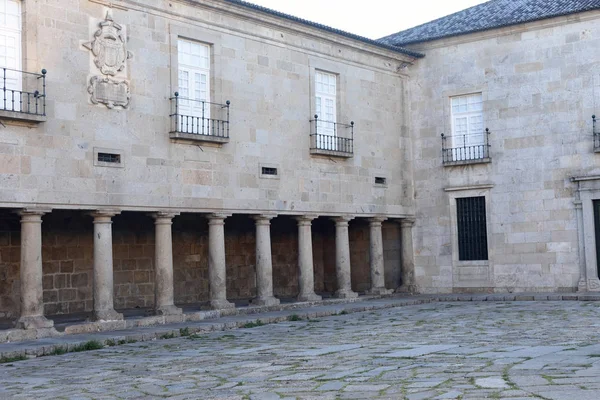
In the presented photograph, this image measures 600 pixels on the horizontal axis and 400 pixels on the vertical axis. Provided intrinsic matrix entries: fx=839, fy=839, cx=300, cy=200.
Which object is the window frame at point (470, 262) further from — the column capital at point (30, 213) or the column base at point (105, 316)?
the column capital at point (30, 213)

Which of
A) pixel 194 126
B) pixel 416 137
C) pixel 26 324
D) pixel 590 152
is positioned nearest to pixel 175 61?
pixel 194 126

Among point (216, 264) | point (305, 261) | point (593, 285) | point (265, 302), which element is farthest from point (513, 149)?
point (216, 264)

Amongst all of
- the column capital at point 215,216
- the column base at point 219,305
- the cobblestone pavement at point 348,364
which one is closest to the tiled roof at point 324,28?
the column capital at point 215,216

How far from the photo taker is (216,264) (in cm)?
1802

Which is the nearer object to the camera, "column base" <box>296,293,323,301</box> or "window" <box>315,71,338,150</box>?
"column base" <box>296,293,323,301</box>

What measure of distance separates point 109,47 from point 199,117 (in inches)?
97.6

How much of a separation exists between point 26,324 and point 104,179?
313cm

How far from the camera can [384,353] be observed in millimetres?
10617

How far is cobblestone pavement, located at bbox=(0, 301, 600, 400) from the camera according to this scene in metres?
7.72

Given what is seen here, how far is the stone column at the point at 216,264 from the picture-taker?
17984 millimetres

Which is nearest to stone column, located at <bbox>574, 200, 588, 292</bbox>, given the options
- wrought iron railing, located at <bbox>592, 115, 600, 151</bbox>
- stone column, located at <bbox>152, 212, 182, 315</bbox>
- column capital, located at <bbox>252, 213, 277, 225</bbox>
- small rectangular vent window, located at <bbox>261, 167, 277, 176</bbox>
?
wrought iron railing, located at <bbox>592, 115, 600, 151</bbox>

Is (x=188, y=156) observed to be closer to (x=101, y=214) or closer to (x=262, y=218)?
(x=101, y=214)

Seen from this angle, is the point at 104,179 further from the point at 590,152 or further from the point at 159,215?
the point at 590,152

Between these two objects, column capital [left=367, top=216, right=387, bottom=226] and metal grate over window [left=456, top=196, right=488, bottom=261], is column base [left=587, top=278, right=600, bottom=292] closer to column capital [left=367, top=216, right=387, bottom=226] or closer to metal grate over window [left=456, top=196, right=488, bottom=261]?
metal grate over window [left=456, top=196, right=488, bottom=261]
